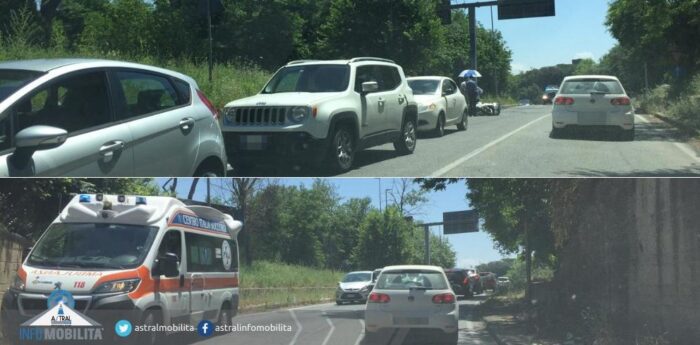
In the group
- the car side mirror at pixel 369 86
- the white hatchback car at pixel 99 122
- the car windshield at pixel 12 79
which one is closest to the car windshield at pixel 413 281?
the white hatchback car at pixel 99 122

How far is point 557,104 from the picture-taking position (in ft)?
50.9

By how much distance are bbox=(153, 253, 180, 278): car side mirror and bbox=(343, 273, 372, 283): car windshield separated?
4.46ft

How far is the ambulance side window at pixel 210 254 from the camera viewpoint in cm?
602

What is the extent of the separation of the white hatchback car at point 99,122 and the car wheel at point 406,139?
5878 mm

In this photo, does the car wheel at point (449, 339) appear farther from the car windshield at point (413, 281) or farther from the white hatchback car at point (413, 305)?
the car windshield at point (413, 281)

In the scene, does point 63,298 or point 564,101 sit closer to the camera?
point 63,298

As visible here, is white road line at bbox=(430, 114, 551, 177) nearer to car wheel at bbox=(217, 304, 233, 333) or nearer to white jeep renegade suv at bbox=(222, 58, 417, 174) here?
white jeep renegade suv at bbox=(222, 58, 417, 174)

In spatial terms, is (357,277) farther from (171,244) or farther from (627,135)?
(627,135)

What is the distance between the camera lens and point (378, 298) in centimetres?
602

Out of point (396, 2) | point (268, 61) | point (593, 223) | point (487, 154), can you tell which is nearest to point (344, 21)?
point (396, 2)

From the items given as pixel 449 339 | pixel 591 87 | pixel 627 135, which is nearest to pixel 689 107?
pixel 627 135

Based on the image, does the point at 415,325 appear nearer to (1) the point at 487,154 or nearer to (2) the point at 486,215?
(2) the point at 486,215

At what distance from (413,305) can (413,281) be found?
20 cm

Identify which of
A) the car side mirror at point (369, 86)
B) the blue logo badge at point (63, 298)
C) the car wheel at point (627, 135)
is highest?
the car side mirror at point (369, 86)
